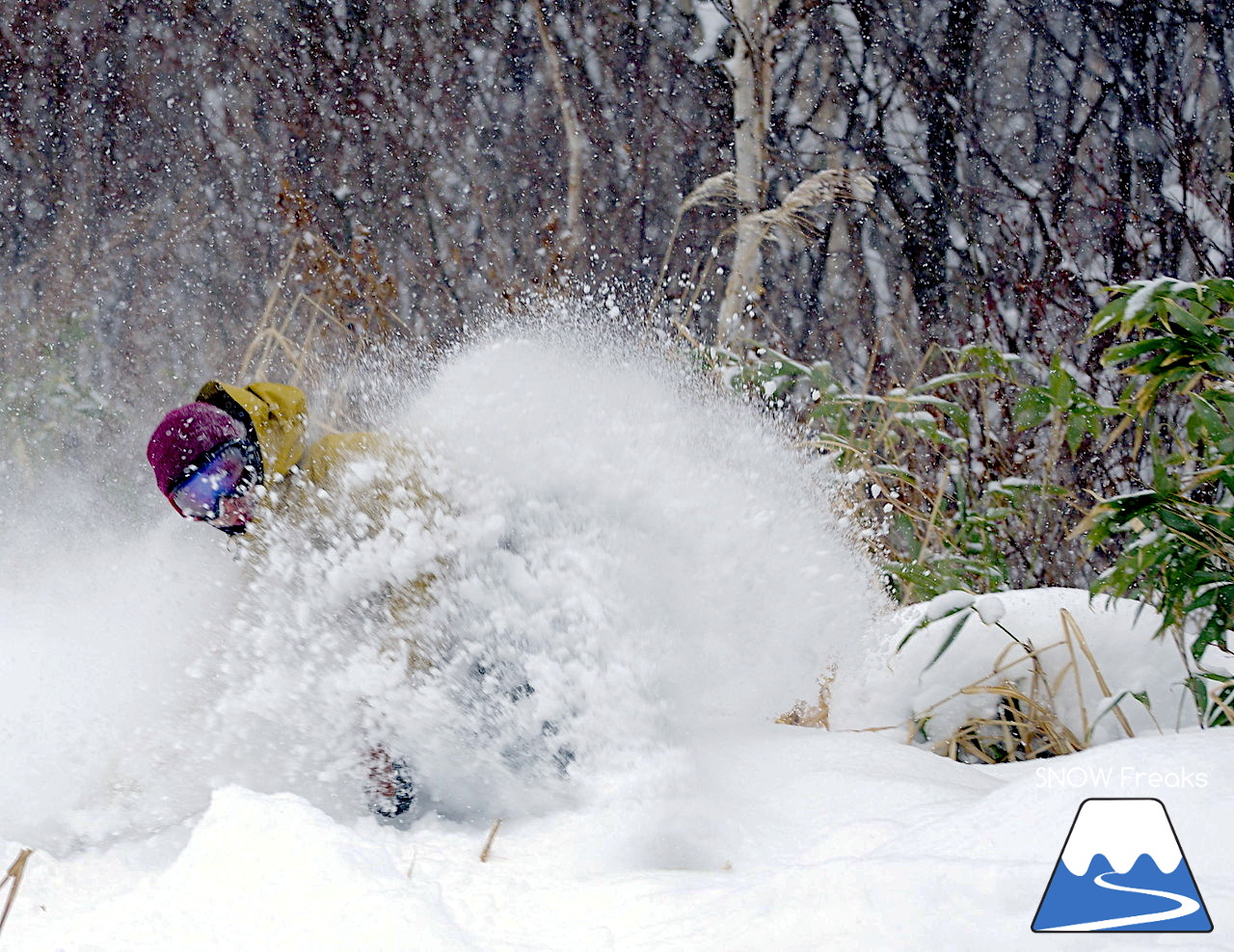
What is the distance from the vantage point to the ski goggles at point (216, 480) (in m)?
1.99

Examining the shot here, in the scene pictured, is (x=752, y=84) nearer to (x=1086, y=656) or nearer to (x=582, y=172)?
(x=582, y=172)

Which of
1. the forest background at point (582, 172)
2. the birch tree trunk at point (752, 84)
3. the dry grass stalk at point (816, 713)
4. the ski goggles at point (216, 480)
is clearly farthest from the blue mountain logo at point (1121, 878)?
the birch tree trunk at point (752, 84)

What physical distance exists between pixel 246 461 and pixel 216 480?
0.22 feet

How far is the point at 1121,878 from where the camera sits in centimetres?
96

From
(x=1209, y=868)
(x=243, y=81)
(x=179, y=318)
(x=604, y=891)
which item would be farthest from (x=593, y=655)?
(x=243, y=81)

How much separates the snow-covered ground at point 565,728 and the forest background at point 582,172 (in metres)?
1.16

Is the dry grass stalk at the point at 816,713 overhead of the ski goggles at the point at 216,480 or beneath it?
beneath

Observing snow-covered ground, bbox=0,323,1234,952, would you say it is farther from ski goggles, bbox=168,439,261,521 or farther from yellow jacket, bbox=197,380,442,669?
ski goggles, bbox=168,439,261,521

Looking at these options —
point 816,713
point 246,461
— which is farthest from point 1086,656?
point 246,461

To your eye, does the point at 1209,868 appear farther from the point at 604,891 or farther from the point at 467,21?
the point at 467,21

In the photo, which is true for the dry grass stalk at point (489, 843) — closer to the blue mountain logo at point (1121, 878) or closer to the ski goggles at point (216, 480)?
the blue mountain logo at point (1121, 878)

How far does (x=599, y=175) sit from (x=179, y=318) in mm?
2203

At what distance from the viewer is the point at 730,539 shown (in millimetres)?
2211

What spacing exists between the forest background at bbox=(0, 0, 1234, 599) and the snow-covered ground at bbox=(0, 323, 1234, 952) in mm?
1158
